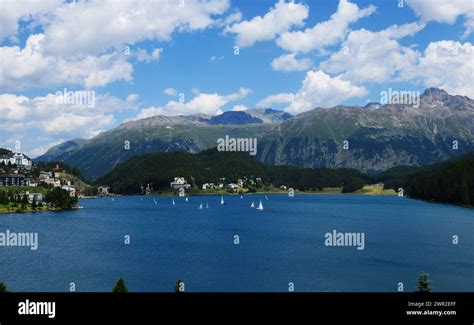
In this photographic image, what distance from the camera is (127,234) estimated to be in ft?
458

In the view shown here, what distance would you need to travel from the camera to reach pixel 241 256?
97.0 metres

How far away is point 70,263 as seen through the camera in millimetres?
89812

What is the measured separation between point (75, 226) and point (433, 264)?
107 meters

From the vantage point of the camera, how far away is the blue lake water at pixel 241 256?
2857 inches

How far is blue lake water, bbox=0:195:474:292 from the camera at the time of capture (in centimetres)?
7256
